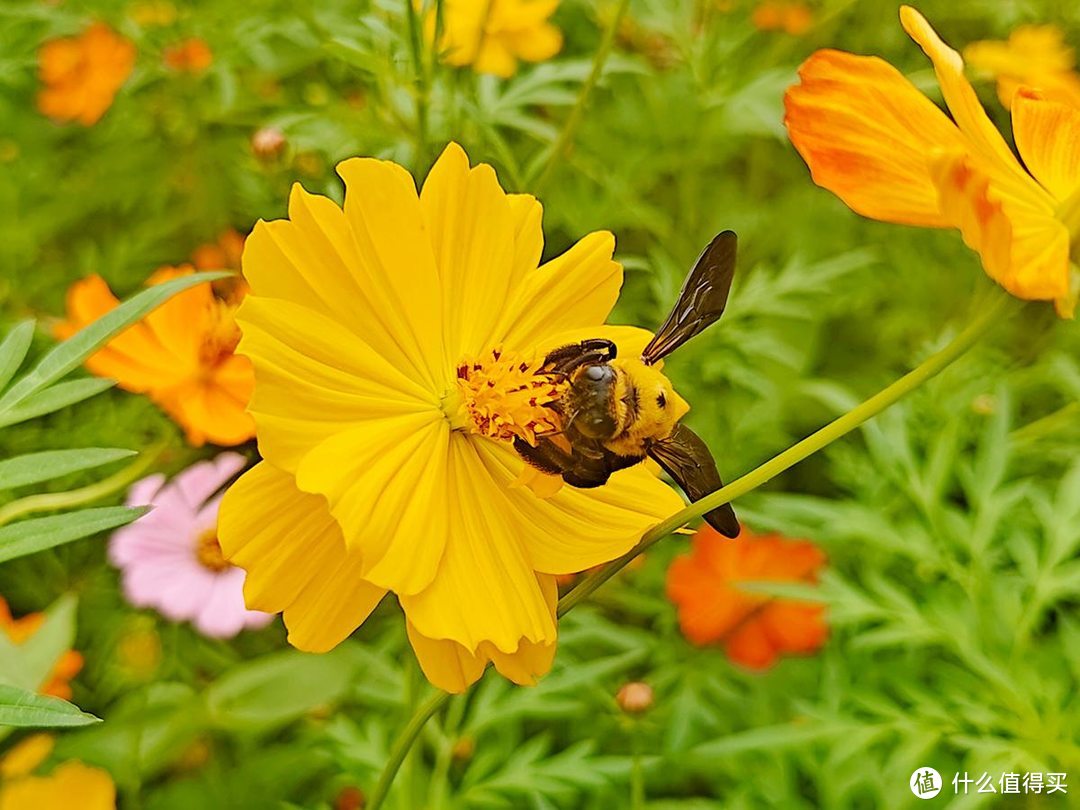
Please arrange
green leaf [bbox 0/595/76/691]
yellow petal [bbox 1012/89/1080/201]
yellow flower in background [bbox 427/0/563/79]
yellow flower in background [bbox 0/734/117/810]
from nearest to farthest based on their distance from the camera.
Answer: yellow petal [bbox 1012/89/1080/201] < green leaf [bbox 0/595/76/691] < yellow flower in background [bbox 0/734/117/810] < yellow flower in background [bbox 427/0/563/79]

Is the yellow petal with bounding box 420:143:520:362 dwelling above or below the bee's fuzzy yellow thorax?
above

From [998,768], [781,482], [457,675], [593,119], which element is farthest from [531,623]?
[593,119]

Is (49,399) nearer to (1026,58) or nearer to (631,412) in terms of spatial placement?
(631,412)

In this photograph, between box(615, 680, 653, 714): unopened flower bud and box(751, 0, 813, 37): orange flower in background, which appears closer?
box(615, 680, 653, 714): unopened flower bud

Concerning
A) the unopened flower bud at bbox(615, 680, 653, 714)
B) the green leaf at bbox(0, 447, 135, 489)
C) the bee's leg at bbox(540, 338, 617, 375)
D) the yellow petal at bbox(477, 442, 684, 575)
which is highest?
the bee's leg at bbox(540, 338, 617, 375)

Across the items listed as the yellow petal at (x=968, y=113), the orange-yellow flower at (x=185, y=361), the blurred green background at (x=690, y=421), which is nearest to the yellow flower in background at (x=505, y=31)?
the blurred green background at (x=690, y=421)

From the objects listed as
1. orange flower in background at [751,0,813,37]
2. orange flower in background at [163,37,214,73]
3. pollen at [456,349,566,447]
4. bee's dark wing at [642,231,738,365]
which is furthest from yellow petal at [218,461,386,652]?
orange flower in background at [751,0,813,37]

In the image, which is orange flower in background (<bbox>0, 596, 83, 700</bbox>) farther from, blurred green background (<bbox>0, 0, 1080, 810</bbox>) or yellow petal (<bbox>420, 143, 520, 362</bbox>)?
yellow petal (<bbox>420, 143, 520, 362</bbox>)

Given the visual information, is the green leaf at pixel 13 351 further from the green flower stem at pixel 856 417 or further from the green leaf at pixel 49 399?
the green flower stem at pixel 856 417
